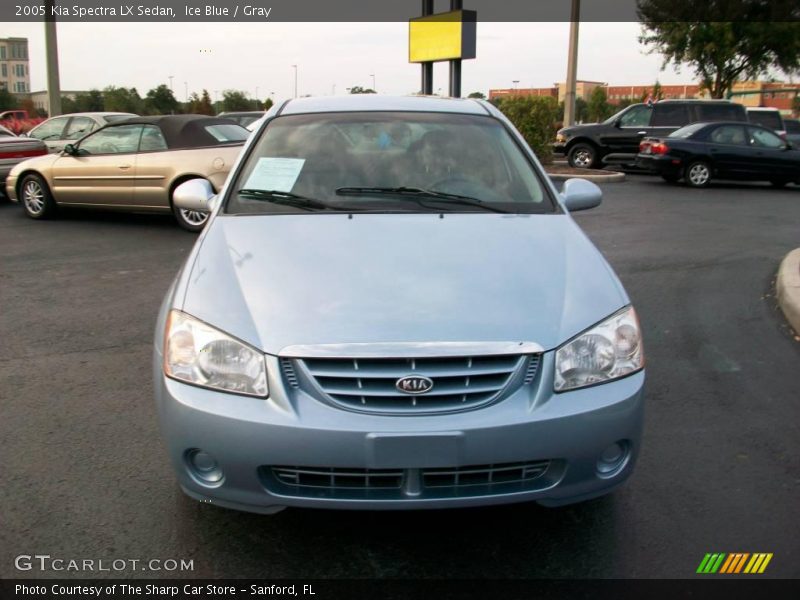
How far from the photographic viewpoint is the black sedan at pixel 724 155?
53.4 ft

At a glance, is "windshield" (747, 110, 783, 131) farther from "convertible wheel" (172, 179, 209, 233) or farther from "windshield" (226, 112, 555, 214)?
"windshield" (226, 112, 555, 214)

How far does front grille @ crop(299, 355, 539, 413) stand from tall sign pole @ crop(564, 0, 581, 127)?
76.0ft

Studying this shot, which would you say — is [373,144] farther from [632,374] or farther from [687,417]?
[687,417]

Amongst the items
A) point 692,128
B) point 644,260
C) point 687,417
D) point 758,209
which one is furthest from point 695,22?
point 687,417

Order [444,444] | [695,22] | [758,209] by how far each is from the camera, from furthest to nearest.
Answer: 1. [695,22]
2. [758,209]
3. [444,444]

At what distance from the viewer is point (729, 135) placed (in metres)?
16.4

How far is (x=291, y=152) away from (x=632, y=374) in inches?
84.2

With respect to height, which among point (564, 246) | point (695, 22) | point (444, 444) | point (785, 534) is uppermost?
point (695, 22)

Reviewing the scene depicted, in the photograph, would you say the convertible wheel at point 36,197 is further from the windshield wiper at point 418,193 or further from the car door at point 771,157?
the car door at point 771,157

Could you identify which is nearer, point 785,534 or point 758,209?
point 785,534

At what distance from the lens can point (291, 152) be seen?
4074mm

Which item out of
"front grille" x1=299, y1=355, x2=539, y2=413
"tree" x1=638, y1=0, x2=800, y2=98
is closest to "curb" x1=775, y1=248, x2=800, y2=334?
"front grille" x1=299, y1=355, x2=539, y2=413

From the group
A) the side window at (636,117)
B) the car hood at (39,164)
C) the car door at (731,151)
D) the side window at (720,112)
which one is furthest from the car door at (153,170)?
the side window at (720,112)

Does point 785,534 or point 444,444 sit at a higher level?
point 444,444
